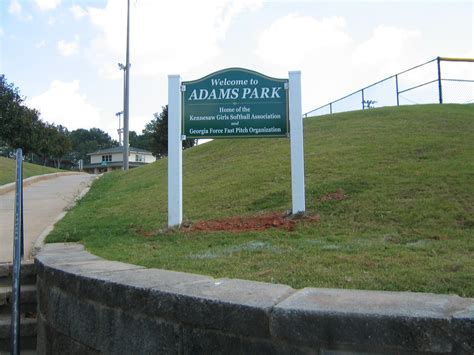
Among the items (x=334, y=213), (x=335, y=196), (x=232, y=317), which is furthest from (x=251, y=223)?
(x=232, y=317)

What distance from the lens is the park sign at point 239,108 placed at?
782 cm

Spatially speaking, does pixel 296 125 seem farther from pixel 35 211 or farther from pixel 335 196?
pixel 35 211

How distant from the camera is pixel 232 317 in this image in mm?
2887

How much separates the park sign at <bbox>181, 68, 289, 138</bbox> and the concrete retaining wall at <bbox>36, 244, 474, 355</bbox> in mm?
4076

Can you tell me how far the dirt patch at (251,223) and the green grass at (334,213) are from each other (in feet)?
0.82

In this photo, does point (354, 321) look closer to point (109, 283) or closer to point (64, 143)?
point (109, 283)

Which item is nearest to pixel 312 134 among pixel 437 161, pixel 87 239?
pixel 437 161

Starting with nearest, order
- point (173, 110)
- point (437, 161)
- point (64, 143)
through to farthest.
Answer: point (173, 110), point (437, 161), point (64, 143)

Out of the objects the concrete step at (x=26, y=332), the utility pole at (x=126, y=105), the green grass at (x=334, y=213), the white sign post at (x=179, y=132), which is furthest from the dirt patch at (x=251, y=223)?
the utility pole at (x=126, y=105)

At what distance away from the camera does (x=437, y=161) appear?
31.4 ft

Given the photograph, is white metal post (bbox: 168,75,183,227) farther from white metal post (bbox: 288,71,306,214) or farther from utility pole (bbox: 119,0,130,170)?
utility pole (bbox: 119,0,130,170)

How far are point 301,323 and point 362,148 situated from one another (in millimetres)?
9583

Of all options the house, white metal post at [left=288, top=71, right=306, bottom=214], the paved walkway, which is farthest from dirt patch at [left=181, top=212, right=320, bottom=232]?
the house

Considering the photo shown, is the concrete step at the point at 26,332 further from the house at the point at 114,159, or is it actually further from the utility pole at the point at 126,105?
the house at the point at 114,159
